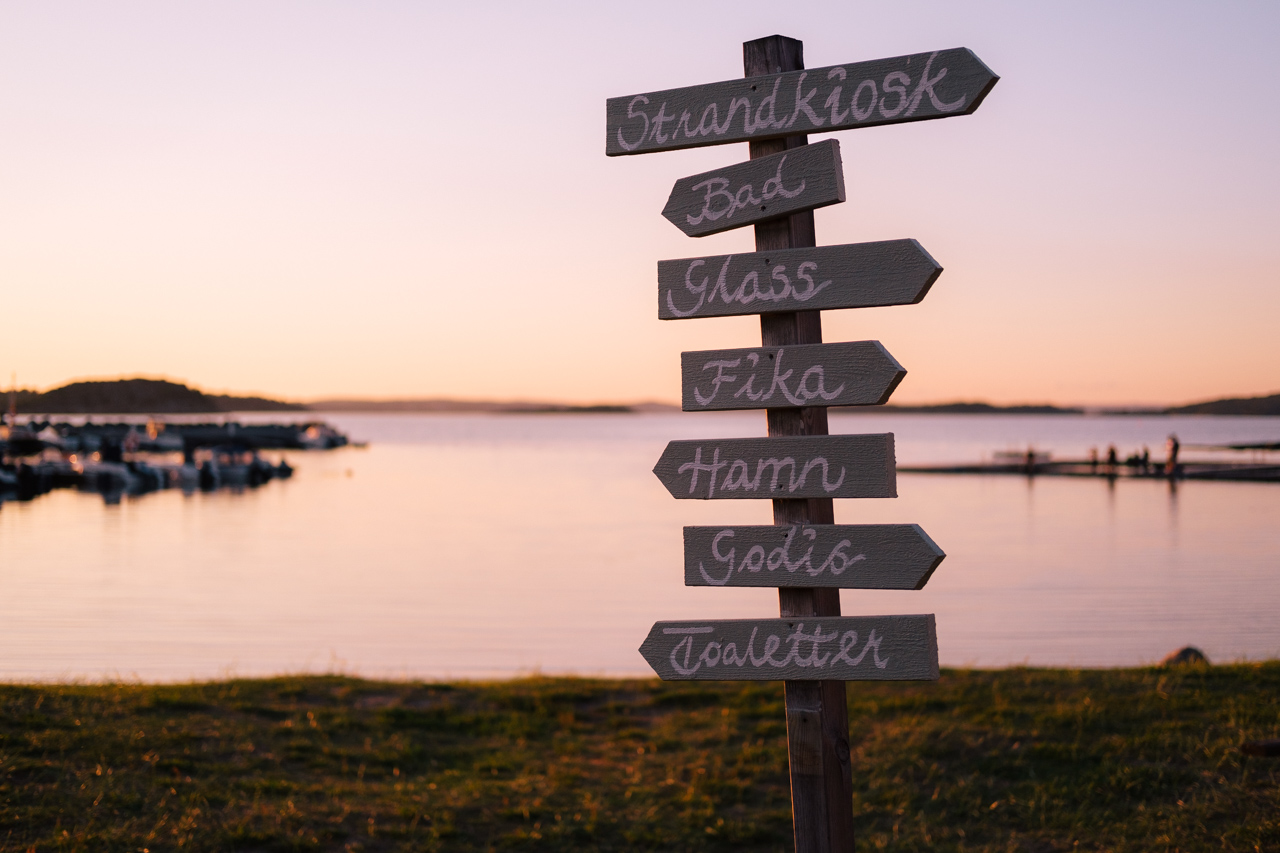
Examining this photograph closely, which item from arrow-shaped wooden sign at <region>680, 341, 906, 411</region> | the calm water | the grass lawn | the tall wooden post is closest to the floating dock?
the calm water

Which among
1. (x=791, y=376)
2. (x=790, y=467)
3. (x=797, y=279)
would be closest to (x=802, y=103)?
(x=797, y=279)

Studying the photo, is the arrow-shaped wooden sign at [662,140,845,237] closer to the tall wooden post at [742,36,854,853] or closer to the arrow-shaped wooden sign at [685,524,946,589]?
the tall wooden post at [742,36,854,853]

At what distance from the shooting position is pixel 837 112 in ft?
13.2

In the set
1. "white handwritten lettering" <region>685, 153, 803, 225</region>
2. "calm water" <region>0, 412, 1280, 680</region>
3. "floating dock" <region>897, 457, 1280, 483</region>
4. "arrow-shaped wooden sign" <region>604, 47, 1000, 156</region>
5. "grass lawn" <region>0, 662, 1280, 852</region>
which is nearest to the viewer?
"arrow-shaped wooden sign" <region>604, 47, 1000, 156</region>

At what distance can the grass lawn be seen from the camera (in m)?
6.18

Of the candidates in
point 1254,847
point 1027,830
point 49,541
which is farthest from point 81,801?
point 49,541

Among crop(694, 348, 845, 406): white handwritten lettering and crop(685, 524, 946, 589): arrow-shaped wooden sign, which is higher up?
crop(694, 348, 845, 406): white handwritten lettering

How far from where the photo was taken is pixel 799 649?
399 cm

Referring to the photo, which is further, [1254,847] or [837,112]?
[1254,847]

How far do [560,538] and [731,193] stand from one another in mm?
31009

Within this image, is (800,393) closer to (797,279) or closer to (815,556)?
(797,279)

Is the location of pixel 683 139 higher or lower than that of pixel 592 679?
higher

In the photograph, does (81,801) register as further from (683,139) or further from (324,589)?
(324,589)

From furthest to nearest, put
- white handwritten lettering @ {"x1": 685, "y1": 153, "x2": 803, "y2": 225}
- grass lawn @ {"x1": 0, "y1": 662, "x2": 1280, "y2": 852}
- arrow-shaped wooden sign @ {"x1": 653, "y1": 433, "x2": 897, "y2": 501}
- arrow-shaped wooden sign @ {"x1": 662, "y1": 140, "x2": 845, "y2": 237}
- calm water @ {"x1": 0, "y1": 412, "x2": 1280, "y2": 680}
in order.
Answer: calm water @ {"x1": 0, "y1": 412, "x2": 1280, "y2": 680}, grass lawn @ {"x1": 0, "y1": 662, "x2": 1280, "y2": 852}, white handwritten lettering @ {"x1": 685, "y1": 153, "x2": 803, "y2": 225}, arrow-shaped wooden sign @ {"x1": 662, "y1": 140, "x2": 845, "y2": 237}, arrow-shaped wooden sign @ {"x1": 653, "y1": 433, "x2": 897, "y2": 501}
